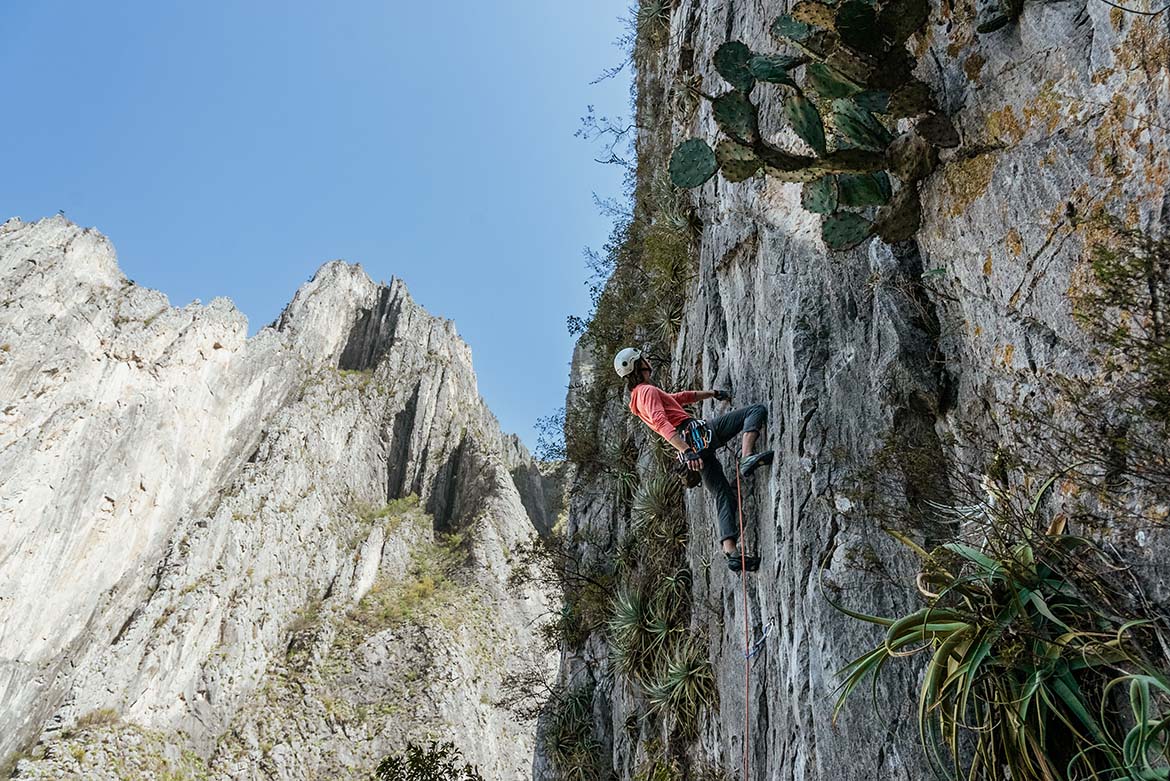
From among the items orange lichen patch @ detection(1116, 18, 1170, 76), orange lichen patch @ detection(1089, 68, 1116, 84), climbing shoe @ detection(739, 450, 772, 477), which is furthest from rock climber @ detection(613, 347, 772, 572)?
orange lichen patch @ detection(1116, 18, 1170, 76)

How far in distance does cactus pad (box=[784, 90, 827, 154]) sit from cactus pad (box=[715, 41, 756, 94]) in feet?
0.92

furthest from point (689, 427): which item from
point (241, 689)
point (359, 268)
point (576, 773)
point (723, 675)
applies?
point (359, 268)

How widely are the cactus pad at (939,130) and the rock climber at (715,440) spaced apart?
7.74 ft

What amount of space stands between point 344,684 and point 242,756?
17.3ft

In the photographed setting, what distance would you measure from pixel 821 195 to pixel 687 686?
461 cm

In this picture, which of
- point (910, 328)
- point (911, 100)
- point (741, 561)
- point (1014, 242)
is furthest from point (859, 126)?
point (741, 561)

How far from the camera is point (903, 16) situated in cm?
371

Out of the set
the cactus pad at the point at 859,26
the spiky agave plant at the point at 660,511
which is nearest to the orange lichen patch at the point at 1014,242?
the cactus pad at the point at 859,26

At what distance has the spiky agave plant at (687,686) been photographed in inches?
239

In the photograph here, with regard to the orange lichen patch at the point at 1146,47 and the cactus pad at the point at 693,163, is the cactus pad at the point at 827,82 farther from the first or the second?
the orange lichen patch at the point at 1146,47

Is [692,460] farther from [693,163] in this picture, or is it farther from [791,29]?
[791,29]

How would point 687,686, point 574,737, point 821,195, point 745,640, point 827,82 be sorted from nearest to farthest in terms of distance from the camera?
point 827,82 < point 821,195 < point 745,640 < point 687,686 < point 574,737

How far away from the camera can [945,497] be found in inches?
142

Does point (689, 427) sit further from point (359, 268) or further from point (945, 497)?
point (359, 268)
